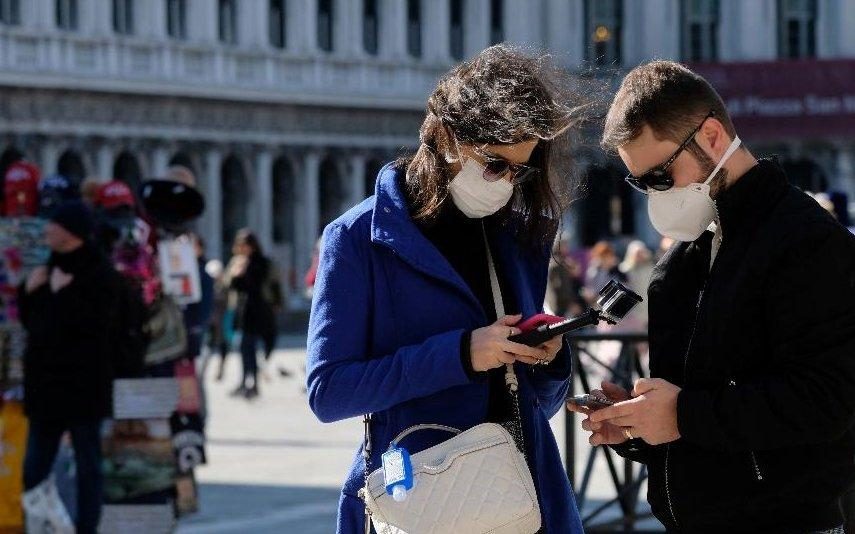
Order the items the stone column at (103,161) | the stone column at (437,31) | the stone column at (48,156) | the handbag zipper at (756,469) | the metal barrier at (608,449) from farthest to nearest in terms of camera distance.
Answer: the stone column at (437,31)
the stone column at (103,161)
the stone column at (48,156)
the metal barrier at (608,449)
the handbag zipper at (756,469)

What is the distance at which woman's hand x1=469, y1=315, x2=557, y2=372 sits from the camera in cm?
366

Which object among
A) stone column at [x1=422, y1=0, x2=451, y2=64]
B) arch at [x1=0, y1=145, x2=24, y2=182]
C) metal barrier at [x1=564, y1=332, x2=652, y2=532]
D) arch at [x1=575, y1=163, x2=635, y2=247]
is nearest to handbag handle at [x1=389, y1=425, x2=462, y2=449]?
metal barrier at [x1=564, y1=332, x2=652, y2=532]

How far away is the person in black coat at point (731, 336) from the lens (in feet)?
11.5

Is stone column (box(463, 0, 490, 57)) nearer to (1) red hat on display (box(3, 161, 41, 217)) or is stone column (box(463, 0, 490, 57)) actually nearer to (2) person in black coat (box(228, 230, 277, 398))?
(2) person in black coat (box(228, 230, 277, 398))

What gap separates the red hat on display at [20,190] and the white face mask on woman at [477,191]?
5750mm

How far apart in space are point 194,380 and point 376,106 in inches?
1683

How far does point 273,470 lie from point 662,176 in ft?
29.4

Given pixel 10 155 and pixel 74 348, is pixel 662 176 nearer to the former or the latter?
pixel 74 348

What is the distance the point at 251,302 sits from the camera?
19.7 meters

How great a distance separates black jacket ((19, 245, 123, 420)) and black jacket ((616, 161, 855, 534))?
16.0 feet

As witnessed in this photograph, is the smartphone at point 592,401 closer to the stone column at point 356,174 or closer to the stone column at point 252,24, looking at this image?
the stone column at point 252,24

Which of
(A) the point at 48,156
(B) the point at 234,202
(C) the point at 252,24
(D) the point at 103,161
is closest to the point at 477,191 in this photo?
(A) the point at 48,156

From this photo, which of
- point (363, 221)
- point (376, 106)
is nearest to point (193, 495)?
point (363, 221)

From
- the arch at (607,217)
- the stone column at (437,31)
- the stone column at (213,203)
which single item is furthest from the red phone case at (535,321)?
the stone column at (437,31)
